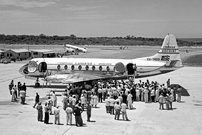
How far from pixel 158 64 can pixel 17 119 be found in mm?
18171

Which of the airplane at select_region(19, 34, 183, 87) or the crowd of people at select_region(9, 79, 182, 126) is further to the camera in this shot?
the airplane at select_region(19, 34, 183, 87)

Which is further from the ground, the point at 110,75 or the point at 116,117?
the point at 110,75

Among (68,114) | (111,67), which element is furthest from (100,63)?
(68,114)

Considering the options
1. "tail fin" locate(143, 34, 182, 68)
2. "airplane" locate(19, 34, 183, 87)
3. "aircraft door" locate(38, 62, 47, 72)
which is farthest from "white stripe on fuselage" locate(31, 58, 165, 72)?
"tail fin" locate(143, 34, 182, 68)

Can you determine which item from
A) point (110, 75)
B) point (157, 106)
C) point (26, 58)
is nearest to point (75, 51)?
point (26, 58)

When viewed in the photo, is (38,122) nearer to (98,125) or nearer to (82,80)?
(98,125)

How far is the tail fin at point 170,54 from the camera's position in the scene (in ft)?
103

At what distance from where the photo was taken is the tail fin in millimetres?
31453

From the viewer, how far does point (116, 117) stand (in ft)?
62.5

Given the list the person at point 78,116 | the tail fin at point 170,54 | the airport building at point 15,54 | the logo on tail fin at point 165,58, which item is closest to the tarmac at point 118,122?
the person at point 78,116

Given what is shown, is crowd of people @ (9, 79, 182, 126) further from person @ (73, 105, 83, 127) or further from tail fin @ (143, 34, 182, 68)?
tail fin @ (143, 34, 182, 68)

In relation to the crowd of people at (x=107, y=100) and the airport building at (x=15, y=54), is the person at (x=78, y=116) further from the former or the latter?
the airport building at (x=15, y=54)

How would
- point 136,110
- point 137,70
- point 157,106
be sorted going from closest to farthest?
1. point 136,110
2. point 157,106
3. point 137,70

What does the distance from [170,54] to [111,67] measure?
23.5 ft
